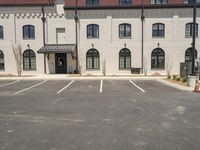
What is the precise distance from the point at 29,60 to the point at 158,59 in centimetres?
1711

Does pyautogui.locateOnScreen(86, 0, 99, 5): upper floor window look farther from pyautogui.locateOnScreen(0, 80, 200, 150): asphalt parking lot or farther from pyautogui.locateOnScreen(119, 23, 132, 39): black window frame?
pyautogui.locateOnScreen(0, 80, 200, 150): asphalt parking lot

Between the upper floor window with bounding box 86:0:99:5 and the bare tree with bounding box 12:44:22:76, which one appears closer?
the bare tree with bounding box 12:44:22:76

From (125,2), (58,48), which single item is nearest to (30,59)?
(58,48)

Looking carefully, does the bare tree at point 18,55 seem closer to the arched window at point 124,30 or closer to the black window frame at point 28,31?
the black window frame at point 28,31

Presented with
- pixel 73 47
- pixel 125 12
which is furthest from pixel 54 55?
pixel 125 12

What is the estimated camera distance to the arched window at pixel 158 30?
26031 mm

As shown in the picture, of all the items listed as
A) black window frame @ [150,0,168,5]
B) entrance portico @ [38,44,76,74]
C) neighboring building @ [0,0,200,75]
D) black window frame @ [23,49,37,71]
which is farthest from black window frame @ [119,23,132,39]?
black window frame @ [23,49,37,71]

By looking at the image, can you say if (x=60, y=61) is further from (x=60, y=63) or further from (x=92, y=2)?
(x=92, y=2)

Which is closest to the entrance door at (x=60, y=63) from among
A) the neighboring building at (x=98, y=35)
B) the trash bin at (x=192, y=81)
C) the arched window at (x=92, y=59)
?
the neighboring building at (x=98, y=35)

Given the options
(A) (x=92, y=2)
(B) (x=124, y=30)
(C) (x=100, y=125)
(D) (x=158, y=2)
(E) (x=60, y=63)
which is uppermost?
(A) (x=92, y=2)

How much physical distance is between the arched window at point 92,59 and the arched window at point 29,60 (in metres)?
7.22

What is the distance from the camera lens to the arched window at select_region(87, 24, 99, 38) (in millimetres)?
26312

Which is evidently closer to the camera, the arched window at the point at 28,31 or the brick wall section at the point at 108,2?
the brick wall section at the point at 108,2

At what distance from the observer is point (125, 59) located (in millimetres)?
26422
